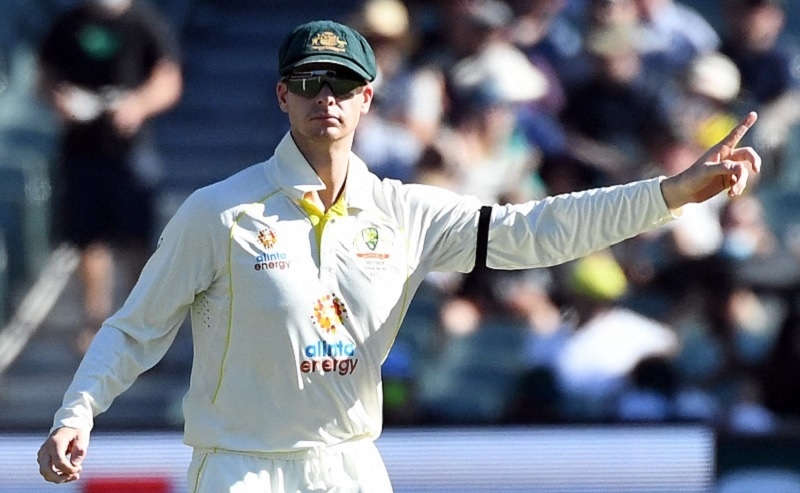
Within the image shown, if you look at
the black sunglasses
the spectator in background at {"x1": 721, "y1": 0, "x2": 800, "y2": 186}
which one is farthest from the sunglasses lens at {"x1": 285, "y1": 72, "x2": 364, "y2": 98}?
the spectator in background at {"x1": 721, "y1": 0, "x2": 800, "y2": 186}

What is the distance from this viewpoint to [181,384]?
29.3ft

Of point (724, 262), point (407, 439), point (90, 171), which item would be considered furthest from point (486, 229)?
point (90, 171)

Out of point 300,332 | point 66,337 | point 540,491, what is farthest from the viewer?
point 66,337

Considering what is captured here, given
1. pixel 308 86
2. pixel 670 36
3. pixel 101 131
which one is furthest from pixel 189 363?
pixel 308 86

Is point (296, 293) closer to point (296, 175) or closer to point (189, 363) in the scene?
point (296, 175)

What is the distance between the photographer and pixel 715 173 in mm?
4074

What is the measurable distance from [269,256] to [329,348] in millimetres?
283

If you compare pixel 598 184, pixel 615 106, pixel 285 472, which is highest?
pixel 615 106

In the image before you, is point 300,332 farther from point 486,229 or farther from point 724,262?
point 724,262

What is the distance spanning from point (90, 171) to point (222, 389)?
197 inches

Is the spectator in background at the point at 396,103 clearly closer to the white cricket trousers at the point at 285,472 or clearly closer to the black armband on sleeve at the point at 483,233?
the black armband on sleeve at the point at 483,233

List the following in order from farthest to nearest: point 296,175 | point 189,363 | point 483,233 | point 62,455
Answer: point 189,363 < point 483,233 < point 296,175 < point 62,455

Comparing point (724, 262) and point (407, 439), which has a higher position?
point (724, 262)

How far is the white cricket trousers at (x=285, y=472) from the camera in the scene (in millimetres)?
4094
